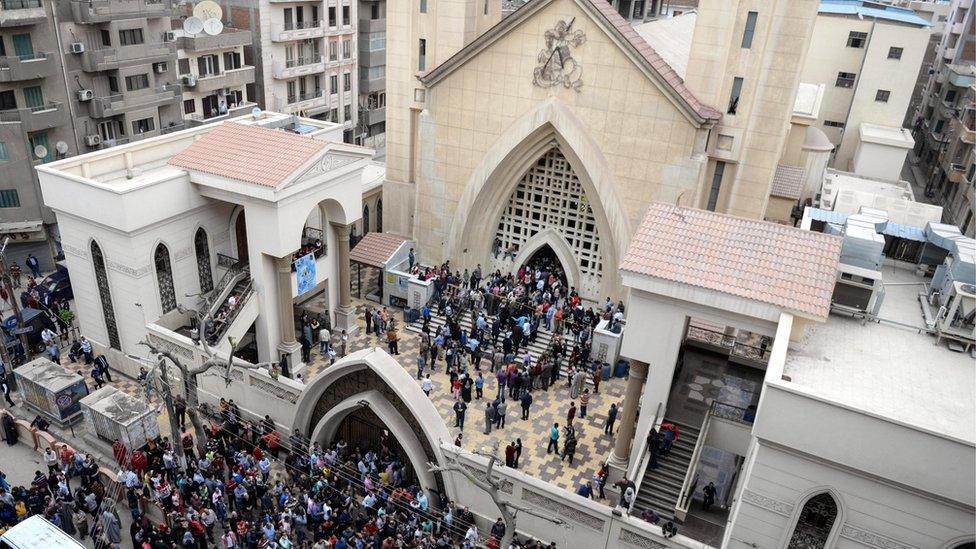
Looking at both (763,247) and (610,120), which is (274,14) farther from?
(763,247)

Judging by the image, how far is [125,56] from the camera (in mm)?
36438

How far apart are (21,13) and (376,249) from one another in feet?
63.5

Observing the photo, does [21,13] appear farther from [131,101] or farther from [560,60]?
[560,60]

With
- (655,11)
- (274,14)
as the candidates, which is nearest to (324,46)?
(274,14)

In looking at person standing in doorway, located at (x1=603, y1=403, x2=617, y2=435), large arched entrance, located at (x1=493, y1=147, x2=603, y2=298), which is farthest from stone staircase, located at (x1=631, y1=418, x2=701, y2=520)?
large arched entrance, located at (x1=493, y1=147, x2=603, y2=298)

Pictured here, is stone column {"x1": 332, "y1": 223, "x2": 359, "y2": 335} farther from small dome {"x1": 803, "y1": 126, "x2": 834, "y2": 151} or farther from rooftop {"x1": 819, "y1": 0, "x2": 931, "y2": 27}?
rooftop {"x1": 819, "y1": 0, "x2": 931, "y2": 27}

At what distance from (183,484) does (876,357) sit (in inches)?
759

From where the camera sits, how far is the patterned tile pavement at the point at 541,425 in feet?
74.8

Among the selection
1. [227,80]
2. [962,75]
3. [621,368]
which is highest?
[962,75]

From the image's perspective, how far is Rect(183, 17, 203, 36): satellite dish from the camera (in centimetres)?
4103

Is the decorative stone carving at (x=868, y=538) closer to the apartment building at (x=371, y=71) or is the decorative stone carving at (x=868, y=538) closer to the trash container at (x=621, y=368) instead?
the trash container at (x=621, y=368)

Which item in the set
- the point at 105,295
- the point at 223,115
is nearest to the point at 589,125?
the point at 105,295

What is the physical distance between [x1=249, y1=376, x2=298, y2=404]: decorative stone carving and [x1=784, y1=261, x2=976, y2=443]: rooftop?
49.3ft

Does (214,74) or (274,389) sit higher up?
(214,74)
